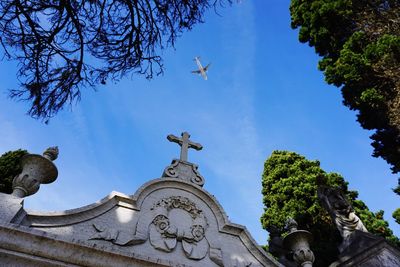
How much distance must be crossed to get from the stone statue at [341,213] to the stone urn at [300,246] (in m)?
0.64

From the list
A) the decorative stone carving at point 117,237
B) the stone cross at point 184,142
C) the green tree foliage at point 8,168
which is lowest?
the decorative stone carving at point 117,237

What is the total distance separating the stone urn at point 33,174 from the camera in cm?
480

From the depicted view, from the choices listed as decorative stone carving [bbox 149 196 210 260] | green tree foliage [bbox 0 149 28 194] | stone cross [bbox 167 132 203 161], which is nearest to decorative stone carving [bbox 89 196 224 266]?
decorative stone carving [bbox 149 196 210 260]

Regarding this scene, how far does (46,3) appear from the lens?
5.15 meters

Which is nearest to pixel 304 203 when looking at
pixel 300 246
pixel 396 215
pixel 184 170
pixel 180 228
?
pixel 396 215

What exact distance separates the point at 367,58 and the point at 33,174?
305 inches

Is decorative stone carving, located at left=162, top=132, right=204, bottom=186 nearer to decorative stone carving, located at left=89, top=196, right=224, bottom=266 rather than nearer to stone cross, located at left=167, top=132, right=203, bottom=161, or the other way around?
stone cross, located at left=167, top=132, right=203, bottom=161

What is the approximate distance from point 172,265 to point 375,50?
7.05 metres

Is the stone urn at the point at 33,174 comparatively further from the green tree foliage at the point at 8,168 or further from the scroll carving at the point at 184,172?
the green tree foliage at the point at 8,168

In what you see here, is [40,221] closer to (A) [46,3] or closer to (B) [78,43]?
(B) [78,43]

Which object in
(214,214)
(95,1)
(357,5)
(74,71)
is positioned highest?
(357,5)

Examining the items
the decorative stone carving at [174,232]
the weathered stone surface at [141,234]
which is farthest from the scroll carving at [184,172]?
the decorative stone carving at [174,232]

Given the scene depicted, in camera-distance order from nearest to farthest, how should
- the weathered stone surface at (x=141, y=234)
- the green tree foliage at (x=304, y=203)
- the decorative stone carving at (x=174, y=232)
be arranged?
the weathered stone surface at (x=141, y=234) < the decorative stone carving at (x=174, y=232) < the green tree foliage at (x=304, y=203)

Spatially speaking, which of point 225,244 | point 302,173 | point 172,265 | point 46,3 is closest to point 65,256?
point 172,265
